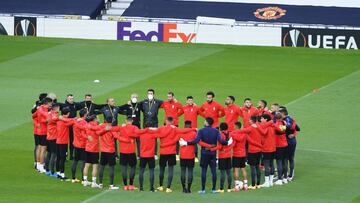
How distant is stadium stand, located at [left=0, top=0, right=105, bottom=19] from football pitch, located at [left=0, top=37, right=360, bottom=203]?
7562 mm

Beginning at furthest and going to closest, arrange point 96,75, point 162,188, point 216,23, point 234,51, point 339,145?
point 216,23 → point 234,51 → point 96,75 → point 339,145 → point 162,188

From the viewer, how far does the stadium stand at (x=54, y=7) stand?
222 feet

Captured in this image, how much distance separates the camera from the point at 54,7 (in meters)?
68.2

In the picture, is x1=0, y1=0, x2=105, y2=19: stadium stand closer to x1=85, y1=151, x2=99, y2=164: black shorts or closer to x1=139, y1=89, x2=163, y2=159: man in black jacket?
x1=139, y1=89, x2=163, y2=159: man in black jacket

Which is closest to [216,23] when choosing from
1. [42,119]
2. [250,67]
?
[250,67]

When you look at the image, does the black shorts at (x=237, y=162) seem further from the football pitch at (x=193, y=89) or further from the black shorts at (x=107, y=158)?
the black shorts at (x=107, y=158)

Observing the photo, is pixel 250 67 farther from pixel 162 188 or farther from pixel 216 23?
pixel 162 188

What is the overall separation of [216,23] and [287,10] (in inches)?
240

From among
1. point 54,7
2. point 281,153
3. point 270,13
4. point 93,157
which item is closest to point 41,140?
point 93,157

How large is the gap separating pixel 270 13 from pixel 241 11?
1.88 metres

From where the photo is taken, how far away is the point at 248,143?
31984 millimetres

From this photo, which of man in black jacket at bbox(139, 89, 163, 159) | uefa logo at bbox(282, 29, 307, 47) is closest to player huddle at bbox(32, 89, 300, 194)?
man in black jacket at bbox(139, 89, 163, 159)

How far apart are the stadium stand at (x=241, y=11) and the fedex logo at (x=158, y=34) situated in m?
6.78

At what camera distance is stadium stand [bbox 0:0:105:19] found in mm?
67562
